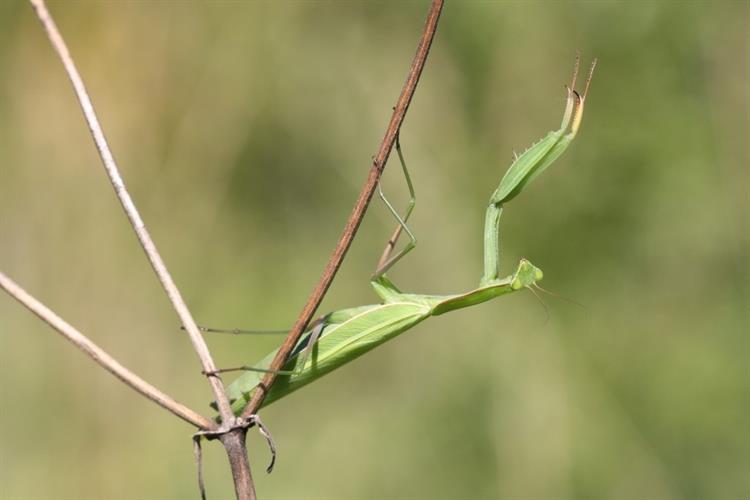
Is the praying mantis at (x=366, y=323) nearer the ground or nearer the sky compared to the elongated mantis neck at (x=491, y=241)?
nearer the ground

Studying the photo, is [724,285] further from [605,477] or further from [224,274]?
[224,274]

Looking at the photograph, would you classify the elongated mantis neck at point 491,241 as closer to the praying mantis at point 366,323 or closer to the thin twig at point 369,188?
the praying mantis at point 366,323

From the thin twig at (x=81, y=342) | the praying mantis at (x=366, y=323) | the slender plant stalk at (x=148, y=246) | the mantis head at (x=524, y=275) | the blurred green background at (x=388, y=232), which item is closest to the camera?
the thin twig at (x=81, y=342)

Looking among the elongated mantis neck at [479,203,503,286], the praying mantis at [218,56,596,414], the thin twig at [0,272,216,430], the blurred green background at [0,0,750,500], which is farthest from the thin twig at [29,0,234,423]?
the blurred green background at [0,0,750,500]

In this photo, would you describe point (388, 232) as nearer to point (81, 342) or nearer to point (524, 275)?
point (524, 275)

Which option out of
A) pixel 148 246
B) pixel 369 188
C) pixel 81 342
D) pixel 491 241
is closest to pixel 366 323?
pixel 491 241

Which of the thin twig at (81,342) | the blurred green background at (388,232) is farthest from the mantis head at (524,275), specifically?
the blurred green background at (388,232)

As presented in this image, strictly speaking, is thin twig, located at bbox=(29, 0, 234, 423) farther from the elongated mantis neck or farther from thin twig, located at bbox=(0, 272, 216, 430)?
the elongated mantis neck
